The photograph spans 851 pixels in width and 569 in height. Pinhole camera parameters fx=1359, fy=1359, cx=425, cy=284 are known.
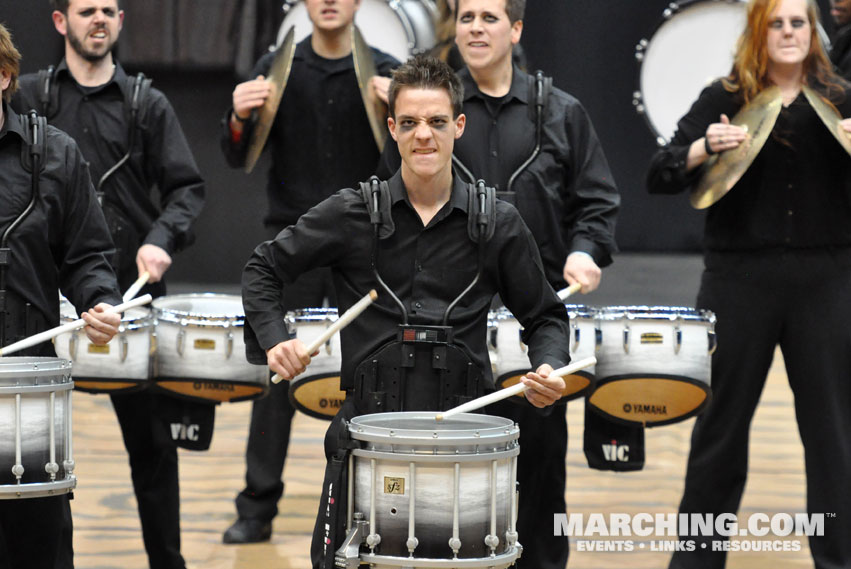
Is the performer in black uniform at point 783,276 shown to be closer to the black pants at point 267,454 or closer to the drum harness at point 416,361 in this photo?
the drum harness at point 416,361

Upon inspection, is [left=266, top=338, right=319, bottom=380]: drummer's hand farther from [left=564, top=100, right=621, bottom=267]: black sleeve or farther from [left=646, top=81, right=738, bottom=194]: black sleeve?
[left=646, top=81, right=738, bottom=194]: black sleeve

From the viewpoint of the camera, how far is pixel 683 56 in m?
6.63

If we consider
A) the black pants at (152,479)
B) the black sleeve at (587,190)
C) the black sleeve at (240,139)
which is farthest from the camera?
the black sleeve at (240,139)

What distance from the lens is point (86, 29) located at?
433 cm

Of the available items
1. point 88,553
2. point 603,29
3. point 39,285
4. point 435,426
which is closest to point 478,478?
point 435,426

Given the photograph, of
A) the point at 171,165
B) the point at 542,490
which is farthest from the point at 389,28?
the point at 542,490

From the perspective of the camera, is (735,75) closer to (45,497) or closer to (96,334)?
(96,334)

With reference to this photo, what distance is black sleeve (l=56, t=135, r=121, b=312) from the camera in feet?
11.3

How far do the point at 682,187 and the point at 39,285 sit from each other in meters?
2.05

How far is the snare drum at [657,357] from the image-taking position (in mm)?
3904

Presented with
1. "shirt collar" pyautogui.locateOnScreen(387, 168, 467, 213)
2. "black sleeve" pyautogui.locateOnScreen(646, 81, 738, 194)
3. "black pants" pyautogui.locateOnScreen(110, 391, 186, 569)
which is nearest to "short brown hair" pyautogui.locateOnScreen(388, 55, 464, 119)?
"shirt collar" pyautogui.locateOnScreen(387, 168, 467, 213)

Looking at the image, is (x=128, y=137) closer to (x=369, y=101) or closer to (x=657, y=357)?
(x=369, y=101)

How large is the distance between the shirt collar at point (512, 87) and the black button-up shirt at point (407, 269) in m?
0.93

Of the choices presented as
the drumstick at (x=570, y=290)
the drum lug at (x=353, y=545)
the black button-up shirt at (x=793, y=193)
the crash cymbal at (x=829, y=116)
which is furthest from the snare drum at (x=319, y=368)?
the crash cymbal at (x=829, y=116)
